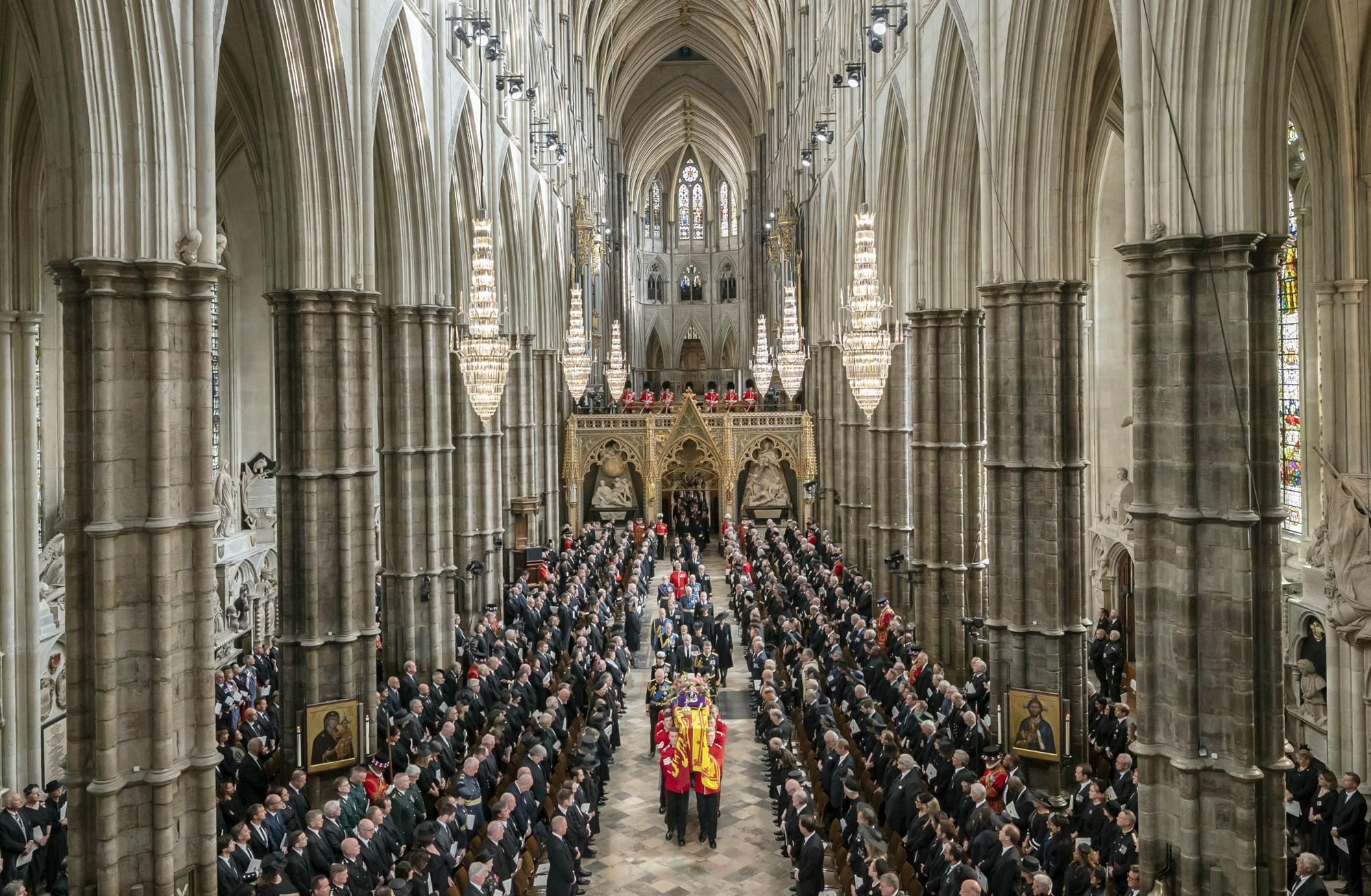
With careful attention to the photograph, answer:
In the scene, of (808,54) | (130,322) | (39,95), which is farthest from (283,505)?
(808,54)

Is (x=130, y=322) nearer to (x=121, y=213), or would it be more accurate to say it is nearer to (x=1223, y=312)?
(x=121, y=213)

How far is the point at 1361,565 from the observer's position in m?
13.9

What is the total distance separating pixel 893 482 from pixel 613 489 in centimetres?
1844

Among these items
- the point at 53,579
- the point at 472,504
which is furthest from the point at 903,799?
the point at 472,504

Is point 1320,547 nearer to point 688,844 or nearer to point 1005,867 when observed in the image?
point 1005,867

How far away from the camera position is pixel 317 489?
15.1m

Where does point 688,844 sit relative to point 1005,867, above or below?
below

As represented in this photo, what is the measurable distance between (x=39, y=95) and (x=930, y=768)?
12864 millimetres

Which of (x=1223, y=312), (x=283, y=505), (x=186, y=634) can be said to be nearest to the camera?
(x=1223, y=312)

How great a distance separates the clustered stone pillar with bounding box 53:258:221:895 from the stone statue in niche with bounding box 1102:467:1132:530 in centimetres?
1809

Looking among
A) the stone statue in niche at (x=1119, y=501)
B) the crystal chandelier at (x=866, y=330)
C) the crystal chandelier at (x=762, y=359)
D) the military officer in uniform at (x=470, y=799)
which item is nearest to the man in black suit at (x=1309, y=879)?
the military officer in uniform at (x=470, y=799)

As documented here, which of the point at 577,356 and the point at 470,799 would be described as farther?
the point at 577,356

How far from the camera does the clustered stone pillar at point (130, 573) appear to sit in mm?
9531

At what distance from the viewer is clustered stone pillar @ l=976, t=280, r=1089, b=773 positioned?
14.8 meters
